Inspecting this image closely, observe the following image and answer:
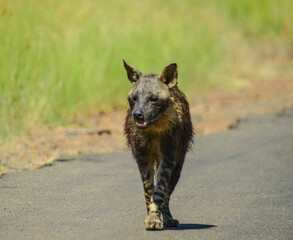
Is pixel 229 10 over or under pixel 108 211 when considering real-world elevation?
over

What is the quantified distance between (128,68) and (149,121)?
0.58 metres

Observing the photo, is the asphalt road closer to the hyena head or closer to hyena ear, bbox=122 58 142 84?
the hyena head

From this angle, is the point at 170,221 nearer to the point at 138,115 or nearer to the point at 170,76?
the point at 138,115

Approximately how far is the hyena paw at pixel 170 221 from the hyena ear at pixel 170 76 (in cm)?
107

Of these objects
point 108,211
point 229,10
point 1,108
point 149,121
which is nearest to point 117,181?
point 108,211

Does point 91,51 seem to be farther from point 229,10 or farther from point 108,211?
point 229,10

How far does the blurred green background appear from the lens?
1223 cm

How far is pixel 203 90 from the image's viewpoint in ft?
59.8

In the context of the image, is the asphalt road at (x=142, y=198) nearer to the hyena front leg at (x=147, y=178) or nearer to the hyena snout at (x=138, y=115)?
the hyena front leg at (x=147, y=178)

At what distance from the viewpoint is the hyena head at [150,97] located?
6633mm

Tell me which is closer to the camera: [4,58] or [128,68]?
[128,68]

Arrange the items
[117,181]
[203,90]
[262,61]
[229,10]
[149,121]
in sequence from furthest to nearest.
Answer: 1. [229,10]
2. [262,61]
3. [203,90]
4. [117,181]
5. [149,121]

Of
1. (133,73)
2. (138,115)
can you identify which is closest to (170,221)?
(138,115)

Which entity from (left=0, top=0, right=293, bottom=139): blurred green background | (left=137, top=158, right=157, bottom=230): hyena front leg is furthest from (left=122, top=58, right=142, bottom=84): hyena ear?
(left=0, top=0, right=293, bottom=139): blurred green background
